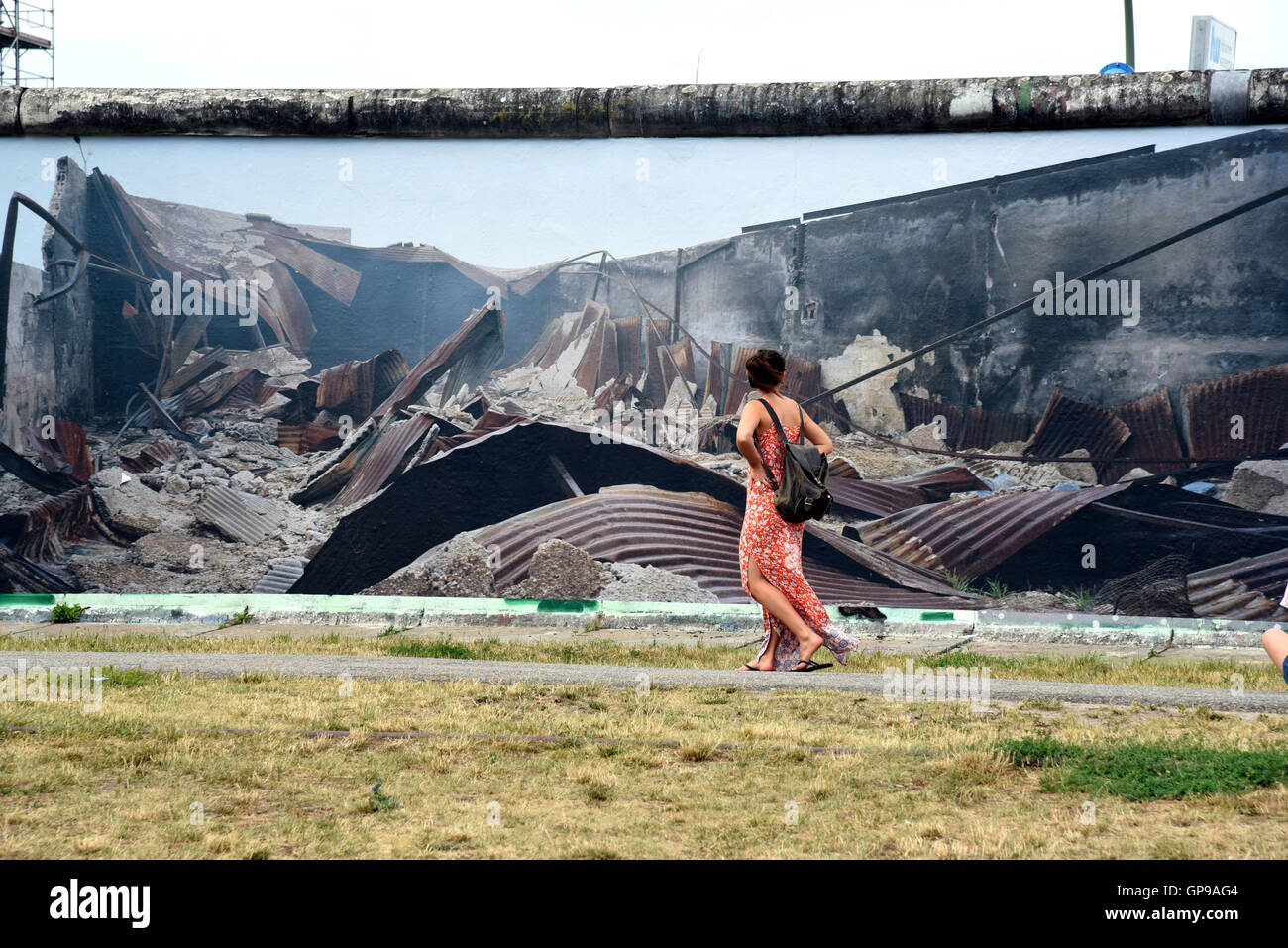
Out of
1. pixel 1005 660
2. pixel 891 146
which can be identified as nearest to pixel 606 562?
pixel 1005 660

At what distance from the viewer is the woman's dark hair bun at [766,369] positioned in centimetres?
682

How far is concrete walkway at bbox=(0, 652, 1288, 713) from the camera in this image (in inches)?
237

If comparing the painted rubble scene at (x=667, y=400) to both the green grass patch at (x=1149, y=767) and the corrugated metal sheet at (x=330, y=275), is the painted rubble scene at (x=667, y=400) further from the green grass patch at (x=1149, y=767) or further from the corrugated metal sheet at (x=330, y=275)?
the green grass patch at (x=1149, y=767)

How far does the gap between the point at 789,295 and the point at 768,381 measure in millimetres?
2516

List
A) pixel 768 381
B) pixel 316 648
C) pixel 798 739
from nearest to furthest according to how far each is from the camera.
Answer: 1. pixel 798 739
2. pixel 768 381
3. pixel 316 648

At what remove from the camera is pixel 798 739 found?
4.95 m

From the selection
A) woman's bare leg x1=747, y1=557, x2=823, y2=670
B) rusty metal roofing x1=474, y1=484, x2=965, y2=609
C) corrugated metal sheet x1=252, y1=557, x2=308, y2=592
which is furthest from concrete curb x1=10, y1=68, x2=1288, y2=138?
woman's bare leg x1=747, y1=557, x2=823, y2=670

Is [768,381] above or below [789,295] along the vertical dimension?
below

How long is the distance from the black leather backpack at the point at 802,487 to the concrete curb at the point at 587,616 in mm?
2456

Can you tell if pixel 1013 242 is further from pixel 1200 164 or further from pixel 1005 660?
pixel 1005 660

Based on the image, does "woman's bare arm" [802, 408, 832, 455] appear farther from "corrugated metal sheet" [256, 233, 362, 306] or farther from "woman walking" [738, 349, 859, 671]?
"corrugated metal sheet" [256, 233, 362, 306]

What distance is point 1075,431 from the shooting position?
8648 mm

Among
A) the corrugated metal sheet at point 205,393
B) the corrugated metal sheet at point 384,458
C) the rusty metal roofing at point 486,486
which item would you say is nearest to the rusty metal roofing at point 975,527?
the rusty metal roofing at point 486,486

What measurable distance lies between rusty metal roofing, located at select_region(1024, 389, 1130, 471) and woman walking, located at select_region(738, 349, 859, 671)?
108 inches
